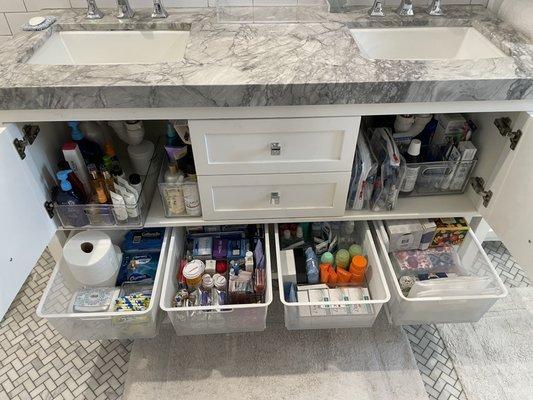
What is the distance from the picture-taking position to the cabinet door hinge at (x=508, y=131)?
1045 mm

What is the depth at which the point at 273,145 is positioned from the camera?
3.46 feet

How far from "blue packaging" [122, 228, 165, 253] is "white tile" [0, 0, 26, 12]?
0.81 meters

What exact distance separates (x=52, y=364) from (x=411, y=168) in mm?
1322

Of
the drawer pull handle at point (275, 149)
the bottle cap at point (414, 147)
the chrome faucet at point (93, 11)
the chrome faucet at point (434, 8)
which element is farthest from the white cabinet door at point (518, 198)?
the chrome faucet at point (93, 11)

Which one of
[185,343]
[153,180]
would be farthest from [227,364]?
[153,180]

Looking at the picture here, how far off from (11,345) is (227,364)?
0.76 meters

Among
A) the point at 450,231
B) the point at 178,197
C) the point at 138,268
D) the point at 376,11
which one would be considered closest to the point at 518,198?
the point at 450,231

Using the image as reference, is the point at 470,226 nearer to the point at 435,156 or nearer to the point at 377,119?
the point at 435,156

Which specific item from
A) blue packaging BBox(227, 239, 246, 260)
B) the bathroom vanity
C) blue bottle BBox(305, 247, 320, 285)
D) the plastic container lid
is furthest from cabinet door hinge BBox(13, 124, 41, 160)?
blue bottle BBox(305, 247, 320, 285)

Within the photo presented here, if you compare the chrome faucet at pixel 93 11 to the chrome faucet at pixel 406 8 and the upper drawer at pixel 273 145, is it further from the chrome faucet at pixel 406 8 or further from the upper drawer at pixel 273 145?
the chrome faucet at pixel 406 8

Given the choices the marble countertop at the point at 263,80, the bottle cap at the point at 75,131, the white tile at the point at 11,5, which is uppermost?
the white tile at the point at 11,5

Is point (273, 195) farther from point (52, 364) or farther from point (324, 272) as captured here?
point (52, 364)

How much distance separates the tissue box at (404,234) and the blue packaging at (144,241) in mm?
750

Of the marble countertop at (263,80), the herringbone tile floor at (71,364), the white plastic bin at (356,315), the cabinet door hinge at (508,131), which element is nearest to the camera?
the marble countertop at (263,80)
